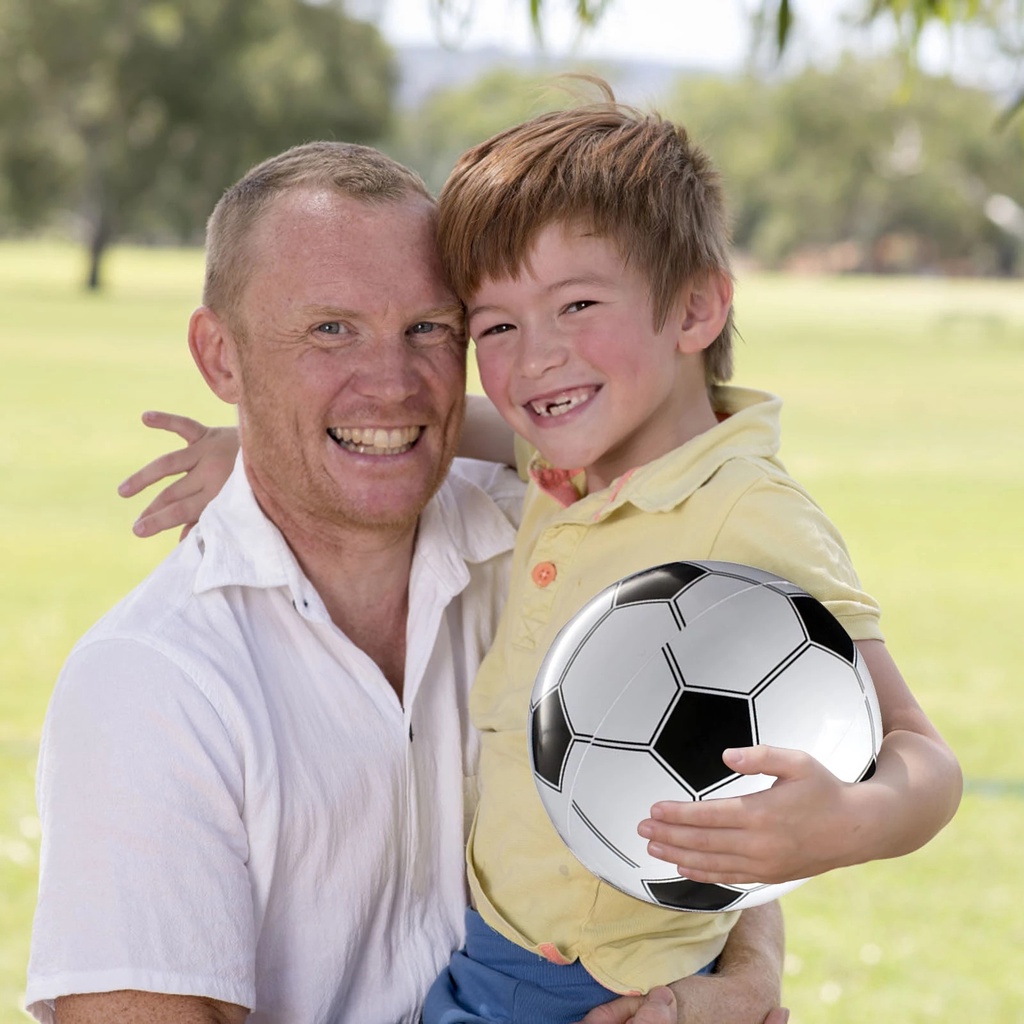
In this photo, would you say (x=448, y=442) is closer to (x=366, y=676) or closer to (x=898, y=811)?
(x=366, y=676)

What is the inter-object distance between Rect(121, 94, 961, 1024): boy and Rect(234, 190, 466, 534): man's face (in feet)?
0.30

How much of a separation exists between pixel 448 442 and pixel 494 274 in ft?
1.12

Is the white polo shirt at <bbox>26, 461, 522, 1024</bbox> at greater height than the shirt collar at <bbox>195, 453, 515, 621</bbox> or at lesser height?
lesser

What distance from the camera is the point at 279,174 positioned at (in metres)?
2.58

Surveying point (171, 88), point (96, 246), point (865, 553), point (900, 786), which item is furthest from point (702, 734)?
point (171, 88)

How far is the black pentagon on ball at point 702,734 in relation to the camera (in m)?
1.85

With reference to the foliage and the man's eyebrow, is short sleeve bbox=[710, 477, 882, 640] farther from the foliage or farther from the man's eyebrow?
the foliage

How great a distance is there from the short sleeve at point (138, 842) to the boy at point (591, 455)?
18.1 inches

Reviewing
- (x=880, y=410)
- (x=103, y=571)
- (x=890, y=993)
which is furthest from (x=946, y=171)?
(x=890, y=993)

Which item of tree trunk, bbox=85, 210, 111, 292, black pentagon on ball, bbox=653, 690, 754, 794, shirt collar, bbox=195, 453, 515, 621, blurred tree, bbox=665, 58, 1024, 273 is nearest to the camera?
black pentagon on ball, bbox=653, 690, 754, 794

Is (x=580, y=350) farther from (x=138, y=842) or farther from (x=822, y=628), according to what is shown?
(x=138, y=842)

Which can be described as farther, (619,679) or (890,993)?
(890,993)

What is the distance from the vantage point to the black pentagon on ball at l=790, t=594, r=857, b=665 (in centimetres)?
193

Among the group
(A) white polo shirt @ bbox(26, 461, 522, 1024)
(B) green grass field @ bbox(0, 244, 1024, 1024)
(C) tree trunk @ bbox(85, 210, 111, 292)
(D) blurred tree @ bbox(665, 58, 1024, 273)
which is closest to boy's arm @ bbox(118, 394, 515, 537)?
(A) white polo shirt @ bbox(26, 461, 522, 1024)
